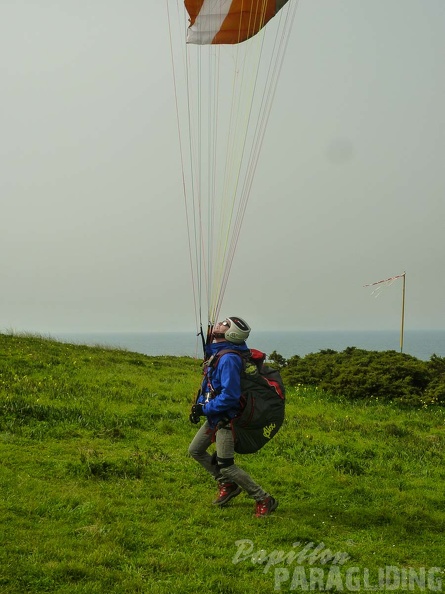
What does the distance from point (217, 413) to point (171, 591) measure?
258 centimetres

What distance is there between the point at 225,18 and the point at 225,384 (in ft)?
28.0

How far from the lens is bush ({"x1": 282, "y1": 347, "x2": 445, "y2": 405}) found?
63.4 ft

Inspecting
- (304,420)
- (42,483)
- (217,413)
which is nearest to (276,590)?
(217,413)

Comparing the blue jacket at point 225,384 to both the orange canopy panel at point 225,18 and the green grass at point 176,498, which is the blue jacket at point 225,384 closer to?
the green grass at point 176,498

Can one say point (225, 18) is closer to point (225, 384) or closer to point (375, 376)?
point (225, 384)

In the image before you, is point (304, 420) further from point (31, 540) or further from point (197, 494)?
point (31, 540)

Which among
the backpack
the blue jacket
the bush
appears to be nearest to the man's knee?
the backpack

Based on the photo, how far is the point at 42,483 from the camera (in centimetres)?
902

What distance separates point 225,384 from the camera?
26.3 feet

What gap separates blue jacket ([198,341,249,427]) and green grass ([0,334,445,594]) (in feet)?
4.69

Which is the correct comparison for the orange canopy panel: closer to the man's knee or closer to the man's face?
the man's face

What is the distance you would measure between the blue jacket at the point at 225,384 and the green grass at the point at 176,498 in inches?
56.3

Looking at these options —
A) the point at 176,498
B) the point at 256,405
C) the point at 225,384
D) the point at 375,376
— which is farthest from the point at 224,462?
the point at 375,376

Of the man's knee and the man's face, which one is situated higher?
the man's face
